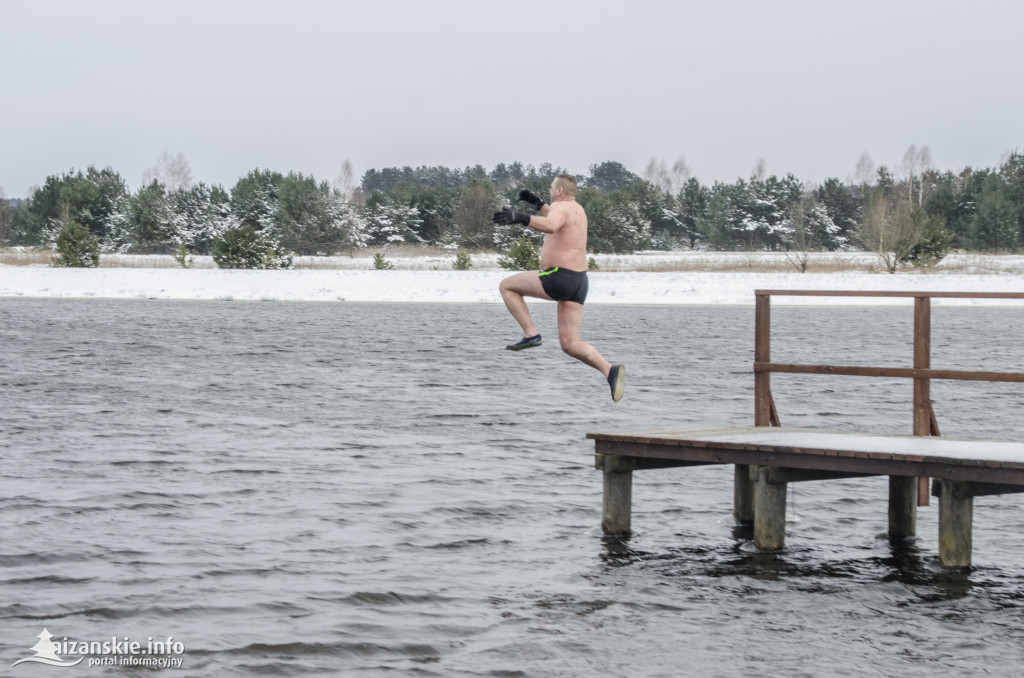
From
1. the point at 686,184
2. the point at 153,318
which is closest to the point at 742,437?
the point at 153,318

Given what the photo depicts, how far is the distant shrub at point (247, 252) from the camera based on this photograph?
7212 centimetres

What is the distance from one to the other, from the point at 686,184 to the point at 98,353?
7675cm

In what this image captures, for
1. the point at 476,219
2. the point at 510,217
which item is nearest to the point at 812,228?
the point at 476,219

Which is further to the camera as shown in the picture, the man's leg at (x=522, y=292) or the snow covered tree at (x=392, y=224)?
the snow covered tree at (x=392, y=224)

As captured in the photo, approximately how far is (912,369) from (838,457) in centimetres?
163

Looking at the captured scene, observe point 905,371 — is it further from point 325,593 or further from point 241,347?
point 241,347

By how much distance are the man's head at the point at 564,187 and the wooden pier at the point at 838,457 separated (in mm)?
3843

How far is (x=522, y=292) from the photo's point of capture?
11.3 m

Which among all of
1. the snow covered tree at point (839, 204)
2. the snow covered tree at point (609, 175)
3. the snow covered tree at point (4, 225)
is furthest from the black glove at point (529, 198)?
the snow covered tree at point (609, 175)

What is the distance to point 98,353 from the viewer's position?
39875 mm

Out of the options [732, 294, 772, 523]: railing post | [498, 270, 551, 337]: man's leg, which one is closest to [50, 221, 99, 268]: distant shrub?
[732, 294, 772, 523]: railing post

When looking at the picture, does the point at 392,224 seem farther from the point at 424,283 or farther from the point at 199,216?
the point at 424,283

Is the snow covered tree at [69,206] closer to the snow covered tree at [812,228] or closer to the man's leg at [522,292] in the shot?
the snow covered tree at [812,228]

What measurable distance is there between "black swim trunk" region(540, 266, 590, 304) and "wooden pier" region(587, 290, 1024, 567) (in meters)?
3.29
